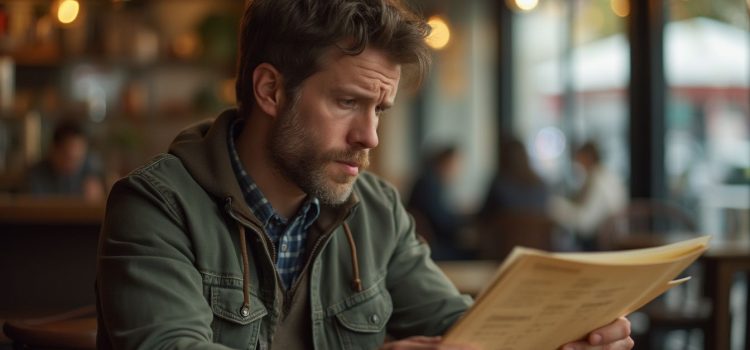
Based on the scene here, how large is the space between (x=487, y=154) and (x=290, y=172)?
875 centimetres

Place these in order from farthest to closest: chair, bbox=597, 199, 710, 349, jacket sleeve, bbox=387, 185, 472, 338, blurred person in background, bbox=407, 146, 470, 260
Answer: blurred person in background, bbox=407, 146, 470, 260
chair, bbox=597, 199, 710, 349
jacket sleeve, bbox=387, 185, 472, 338

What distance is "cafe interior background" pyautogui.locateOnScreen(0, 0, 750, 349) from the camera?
5.75 m

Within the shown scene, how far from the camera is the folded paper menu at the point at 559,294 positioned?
1242 mm

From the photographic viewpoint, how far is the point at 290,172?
5.49 ft

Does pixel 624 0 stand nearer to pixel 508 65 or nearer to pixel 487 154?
pixel 508 65

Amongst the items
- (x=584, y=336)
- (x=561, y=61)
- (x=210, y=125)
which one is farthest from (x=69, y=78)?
(x=584, y=336)

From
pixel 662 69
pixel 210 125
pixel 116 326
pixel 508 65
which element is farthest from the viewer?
pixel 508 65

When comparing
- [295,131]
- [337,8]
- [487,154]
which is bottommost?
[487,154]

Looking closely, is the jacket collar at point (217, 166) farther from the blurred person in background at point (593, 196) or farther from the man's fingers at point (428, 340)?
the blurred person in background at point (593, 196)

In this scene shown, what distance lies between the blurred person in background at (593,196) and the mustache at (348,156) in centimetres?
538

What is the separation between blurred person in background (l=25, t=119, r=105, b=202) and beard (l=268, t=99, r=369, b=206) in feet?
13.5

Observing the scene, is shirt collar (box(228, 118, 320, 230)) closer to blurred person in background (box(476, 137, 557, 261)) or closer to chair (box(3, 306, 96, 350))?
chair (box(3, 306, 96, 350))

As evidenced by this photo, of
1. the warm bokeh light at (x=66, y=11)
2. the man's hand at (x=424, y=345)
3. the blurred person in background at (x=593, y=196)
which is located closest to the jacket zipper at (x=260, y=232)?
the man's hand at (x=424, y=345)

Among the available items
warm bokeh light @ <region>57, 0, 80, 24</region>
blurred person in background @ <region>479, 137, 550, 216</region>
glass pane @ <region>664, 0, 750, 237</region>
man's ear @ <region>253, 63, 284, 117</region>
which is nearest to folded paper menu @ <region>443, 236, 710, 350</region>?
man's ear @ <region>253, 63, 284, 117</region>
